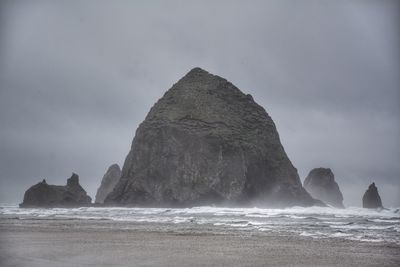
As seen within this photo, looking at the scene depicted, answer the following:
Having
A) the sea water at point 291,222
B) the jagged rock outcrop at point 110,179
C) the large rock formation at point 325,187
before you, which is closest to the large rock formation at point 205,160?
the sea water at point 291,222

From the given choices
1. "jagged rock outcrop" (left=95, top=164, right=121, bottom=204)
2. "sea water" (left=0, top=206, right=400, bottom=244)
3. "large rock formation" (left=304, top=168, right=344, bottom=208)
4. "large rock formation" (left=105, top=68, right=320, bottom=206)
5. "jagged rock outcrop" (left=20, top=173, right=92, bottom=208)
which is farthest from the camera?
"jagged rock outcrop" (left=95, top=164, right=121, bottom=204)

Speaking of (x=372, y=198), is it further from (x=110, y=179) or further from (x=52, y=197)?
(x=110, y=179)

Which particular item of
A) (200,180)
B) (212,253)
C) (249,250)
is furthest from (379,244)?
(200,180)

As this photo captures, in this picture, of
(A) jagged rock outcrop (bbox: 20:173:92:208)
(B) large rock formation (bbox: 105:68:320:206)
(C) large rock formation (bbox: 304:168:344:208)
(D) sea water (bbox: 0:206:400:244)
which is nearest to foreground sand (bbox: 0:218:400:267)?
(D) sea water (bbox: 0:206:400:244)

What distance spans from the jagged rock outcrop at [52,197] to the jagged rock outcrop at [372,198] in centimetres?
5454

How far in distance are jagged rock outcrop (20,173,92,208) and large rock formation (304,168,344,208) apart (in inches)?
2391

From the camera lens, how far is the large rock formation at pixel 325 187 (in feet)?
323

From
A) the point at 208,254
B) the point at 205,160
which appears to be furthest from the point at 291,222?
the point at 205,160

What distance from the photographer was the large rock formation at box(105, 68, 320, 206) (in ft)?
204

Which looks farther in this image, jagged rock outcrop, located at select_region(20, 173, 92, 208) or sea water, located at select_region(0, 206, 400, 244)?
jagged rock outcrop, located at select_region(20, 173, 92, 208)

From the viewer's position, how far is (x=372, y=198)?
72188mm

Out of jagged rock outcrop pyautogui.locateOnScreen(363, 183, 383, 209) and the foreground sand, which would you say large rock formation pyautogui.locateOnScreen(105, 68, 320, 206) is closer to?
jagged rock outcrop pyautogui.locateOnScreen(363, 183, 383, 209)

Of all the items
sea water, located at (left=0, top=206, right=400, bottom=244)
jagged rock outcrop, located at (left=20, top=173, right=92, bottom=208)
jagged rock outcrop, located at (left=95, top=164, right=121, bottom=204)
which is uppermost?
jagged rock outcrop, located at (left=95, top=164, right=121, bottom=204)

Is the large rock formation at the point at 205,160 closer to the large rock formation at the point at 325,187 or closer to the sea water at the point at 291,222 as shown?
the sea water at the point at 291,222
